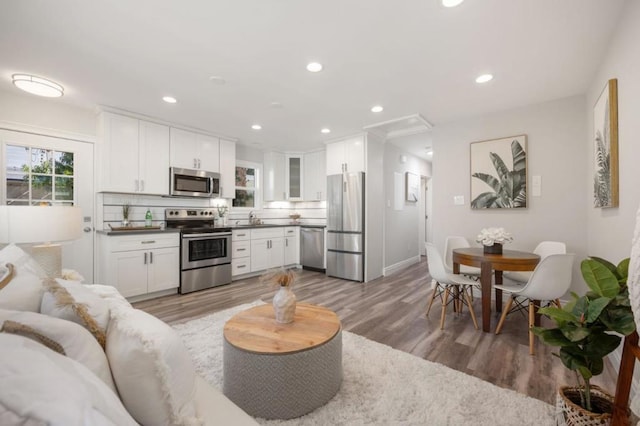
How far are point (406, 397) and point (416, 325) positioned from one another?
3.94ft

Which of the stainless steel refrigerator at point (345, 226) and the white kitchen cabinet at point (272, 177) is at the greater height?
the white kitchen cabinet at point (272, 177)

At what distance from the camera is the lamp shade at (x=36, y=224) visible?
6.13ft

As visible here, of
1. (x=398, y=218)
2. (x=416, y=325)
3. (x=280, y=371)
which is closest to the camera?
(x=280, y=371)

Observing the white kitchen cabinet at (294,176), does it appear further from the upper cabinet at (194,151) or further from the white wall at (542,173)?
the white wall at (542,173)

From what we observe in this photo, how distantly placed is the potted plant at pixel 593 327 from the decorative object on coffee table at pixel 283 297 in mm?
1343

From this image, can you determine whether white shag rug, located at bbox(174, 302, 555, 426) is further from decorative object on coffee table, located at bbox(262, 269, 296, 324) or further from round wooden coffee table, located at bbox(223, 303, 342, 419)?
decorative object on coffee table, located at bbox(262, 269, 296, 324)

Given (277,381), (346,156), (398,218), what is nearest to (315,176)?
(346,156)

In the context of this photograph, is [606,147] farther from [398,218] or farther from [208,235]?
[208,235]

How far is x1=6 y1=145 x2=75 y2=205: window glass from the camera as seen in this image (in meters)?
3.10

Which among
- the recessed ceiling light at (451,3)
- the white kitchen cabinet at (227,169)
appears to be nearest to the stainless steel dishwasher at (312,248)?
the white kitchen cabinet at (227,169)

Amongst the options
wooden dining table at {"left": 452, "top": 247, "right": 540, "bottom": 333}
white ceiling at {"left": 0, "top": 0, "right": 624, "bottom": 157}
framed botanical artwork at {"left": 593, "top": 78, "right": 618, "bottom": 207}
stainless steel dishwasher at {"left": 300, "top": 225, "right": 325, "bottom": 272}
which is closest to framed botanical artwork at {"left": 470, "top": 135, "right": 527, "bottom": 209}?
white ceiling at {"left": 0, "top": 0, "right": 624, "bottom": 157}

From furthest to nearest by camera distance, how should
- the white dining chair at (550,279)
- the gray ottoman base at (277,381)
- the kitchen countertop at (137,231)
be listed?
1. the kitchen countertop at (137,231)
2. the white dining chair at (550,279)
3. the gray ottoman base at (277,381)

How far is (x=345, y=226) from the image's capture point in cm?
476

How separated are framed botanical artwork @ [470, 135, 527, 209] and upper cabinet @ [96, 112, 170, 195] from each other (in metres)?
4.36
